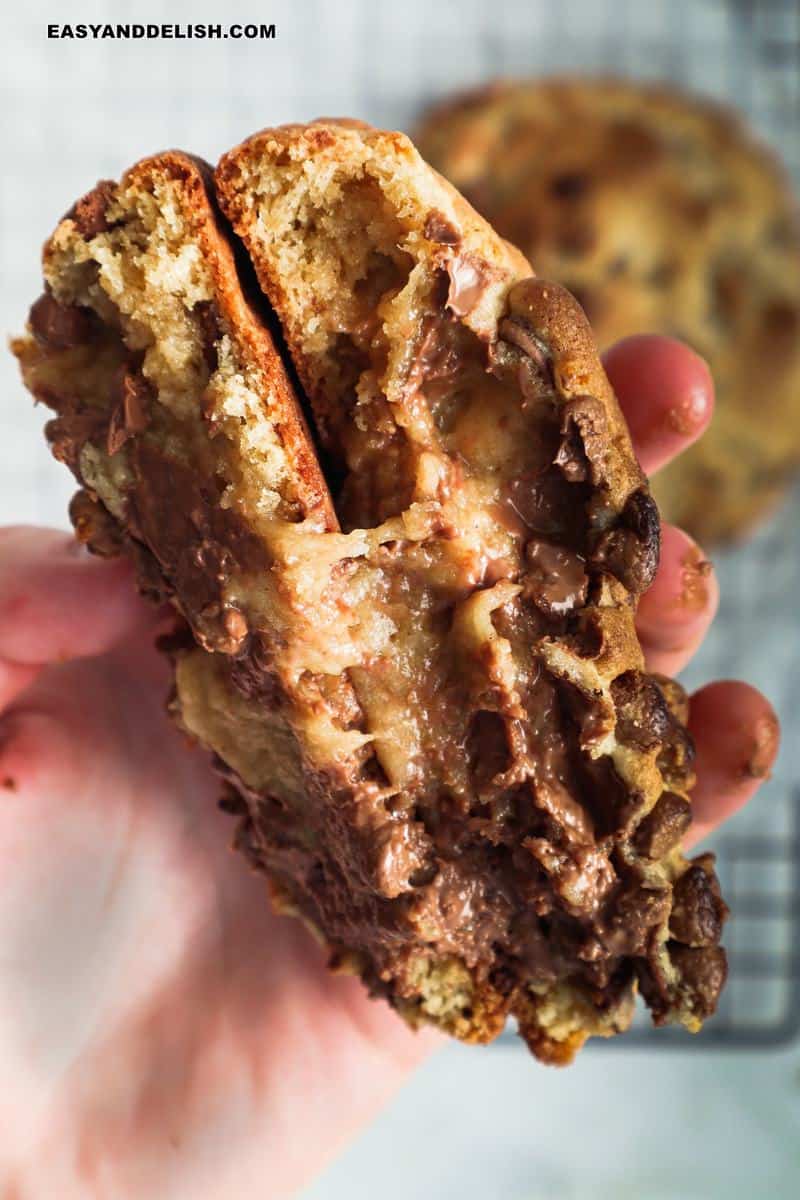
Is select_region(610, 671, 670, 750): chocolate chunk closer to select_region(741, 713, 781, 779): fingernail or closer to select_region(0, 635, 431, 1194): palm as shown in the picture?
select_region(741, 713, 781, 779): fingernail

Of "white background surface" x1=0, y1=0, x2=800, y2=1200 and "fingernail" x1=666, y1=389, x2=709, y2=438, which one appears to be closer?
"fingernail" x1=666, y1=389, x2=709, y2=438

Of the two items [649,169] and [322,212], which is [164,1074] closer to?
[322,212]

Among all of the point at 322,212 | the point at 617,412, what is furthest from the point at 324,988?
the point at 322,212

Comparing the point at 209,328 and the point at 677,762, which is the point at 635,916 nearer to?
the point at 677,762

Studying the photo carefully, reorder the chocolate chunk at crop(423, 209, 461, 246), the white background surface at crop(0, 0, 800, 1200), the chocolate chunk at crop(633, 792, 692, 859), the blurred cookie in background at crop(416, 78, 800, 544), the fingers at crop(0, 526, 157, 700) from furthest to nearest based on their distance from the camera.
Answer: the white background surface at crop(0, 0, 800, 1200), the blurred cookie in background at crop(416, 78, 800, 544), the fingers at crop(0, 526, 157, 700), the chocolate chunk at crop(633, 792, 692, 859), the chocolate chunk at crop(423, 209, 461, 246)

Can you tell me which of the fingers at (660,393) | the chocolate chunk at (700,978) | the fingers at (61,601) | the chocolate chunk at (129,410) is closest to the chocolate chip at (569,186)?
the fingers at (660,393)

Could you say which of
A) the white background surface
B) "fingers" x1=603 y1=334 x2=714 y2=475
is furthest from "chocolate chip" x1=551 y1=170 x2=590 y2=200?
"fingers" x1=603 y1=334 x2=714 y2=475

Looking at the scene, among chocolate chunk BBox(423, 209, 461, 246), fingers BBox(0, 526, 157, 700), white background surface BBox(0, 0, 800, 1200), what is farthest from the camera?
white background surface BBox(0, 0, 800, 1200)

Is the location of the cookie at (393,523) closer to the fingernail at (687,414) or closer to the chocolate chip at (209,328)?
the chocolate chip at (209,328)
